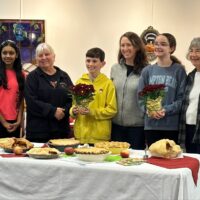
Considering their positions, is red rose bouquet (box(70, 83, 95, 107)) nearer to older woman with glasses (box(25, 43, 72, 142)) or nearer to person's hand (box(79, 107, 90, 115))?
person's hand (box(79, 107, 90, 115))

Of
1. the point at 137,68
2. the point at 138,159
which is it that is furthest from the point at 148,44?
the point at 138,159

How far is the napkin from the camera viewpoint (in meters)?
2.33

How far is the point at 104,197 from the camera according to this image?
230 cm

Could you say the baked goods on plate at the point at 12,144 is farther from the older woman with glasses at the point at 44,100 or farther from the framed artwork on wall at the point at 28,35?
the framed artwork on wall at the point at 28,35

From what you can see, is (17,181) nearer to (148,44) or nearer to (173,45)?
(173,45)

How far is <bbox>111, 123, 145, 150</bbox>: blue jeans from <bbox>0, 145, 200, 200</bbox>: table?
3.17 ft

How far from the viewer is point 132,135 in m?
3.36

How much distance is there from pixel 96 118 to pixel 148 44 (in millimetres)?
2412

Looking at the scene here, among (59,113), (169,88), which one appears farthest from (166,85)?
(59,113)

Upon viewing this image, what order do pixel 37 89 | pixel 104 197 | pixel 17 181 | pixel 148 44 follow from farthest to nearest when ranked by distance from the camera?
pixel 148 44
pixel 37 89
pixel 17 181
pixel 104 197

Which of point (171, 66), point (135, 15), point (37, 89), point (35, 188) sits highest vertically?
point (135, 15)

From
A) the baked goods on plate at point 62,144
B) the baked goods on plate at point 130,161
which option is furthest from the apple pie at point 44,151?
the baked goods on plate at point 130,161

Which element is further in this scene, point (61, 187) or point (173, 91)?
point (173, 91)

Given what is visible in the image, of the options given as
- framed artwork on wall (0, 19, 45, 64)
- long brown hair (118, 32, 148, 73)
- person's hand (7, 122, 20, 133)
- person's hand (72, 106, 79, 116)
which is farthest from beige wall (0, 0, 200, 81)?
person's hand (72, 106, 79, 116)
